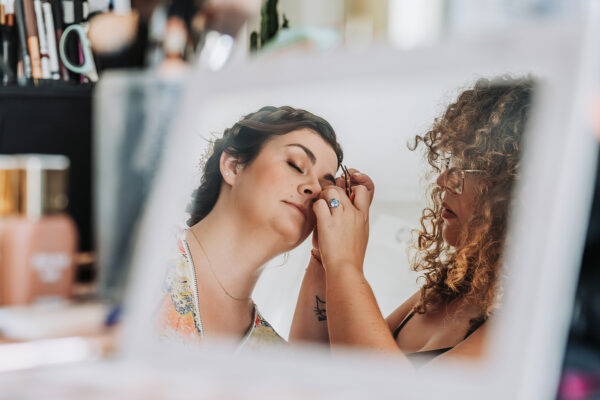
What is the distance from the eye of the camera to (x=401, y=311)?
0.89ft

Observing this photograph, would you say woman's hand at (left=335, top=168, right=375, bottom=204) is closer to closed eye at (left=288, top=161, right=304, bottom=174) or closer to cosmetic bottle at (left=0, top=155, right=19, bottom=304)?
closed eye at (left=288, top=161, right=304, bottom=174)

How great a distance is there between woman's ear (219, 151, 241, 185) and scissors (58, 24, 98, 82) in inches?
8.1

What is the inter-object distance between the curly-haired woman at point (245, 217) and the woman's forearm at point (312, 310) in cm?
2

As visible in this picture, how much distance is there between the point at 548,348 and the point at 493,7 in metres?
0.24

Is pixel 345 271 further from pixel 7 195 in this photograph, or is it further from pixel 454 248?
pixel 7 195

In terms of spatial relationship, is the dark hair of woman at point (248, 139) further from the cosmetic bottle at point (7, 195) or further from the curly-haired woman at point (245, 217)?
the cosmetic bottle at point (7, 195)

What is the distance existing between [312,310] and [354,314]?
25 millimetres

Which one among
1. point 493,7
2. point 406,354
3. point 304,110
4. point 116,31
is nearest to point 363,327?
point 406,354

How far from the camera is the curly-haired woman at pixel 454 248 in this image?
26cm

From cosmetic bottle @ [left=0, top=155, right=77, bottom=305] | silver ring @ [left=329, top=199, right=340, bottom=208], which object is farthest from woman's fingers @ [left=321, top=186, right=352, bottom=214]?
cosmetic bottle @ [left=0, top=155, right=77, bottom=305]

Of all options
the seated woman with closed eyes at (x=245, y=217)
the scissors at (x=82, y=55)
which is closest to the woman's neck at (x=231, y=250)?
the seated woman with closed eyes at (x=245, y=217)

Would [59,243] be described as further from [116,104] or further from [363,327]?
[363,327]

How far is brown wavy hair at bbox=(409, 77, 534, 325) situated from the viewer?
0.26 meters

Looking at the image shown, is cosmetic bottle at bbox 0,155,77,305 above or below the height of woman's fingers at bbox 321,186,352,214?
below
